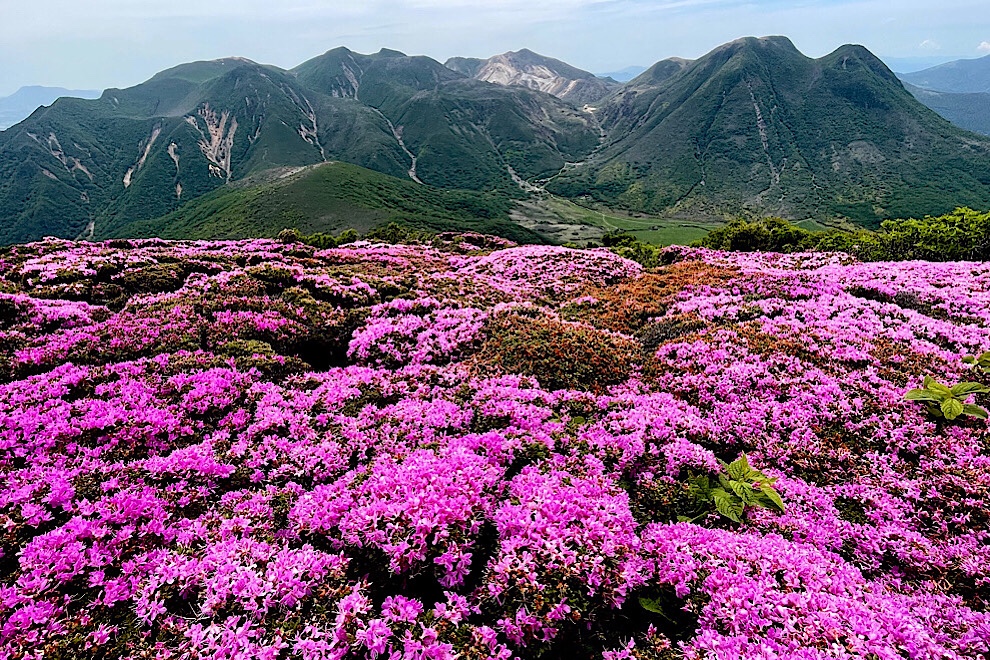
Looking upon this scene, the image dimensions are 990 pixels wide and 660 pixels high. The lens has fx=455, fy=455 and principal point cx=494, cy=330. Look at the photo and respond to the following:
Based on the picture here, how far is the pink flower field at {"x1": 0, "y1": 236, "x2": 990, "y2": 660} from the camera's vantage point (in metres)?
5.28

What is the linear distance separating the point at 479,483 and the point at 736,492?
14.5 feet

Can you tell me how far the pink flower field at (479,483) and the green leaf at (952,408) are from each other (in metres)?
0.36

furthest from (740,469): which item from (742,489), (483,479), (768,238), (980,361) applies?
(768,238)

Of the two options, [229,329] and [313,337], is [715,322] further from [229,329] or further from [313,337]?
[229,329]

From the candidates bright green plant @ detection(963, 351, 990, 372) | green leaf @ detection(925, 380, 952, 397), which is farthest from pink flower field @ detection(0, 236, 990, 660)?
green leaf @ detection(925, 380, 952, 397)

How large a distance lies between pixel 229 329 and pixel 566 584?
1217 cm

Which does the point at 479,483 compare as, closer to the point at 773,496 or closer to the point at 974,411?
the point at 773,496

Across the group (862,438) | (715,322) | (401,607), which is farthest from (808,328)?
(401,607)

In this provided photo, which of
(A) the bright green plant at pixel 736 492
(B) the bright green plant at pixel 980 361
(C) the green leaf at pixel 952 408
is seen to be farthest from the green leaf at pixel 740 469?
(B) the bright green plant at pixel 980 361

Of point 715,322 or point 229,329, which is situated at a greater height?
point 229,329

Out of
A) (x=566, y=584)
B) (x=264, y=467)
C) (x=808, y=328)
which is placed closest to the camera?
(x=566, y=584)

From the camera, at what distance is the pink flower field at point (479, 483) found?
5.28 m

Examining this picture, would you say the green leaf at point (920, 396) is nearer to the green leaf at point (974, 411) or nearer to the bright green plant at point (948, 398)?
the bright green plant at point (948, 398)

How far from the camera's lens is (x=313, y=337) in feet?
47.9
